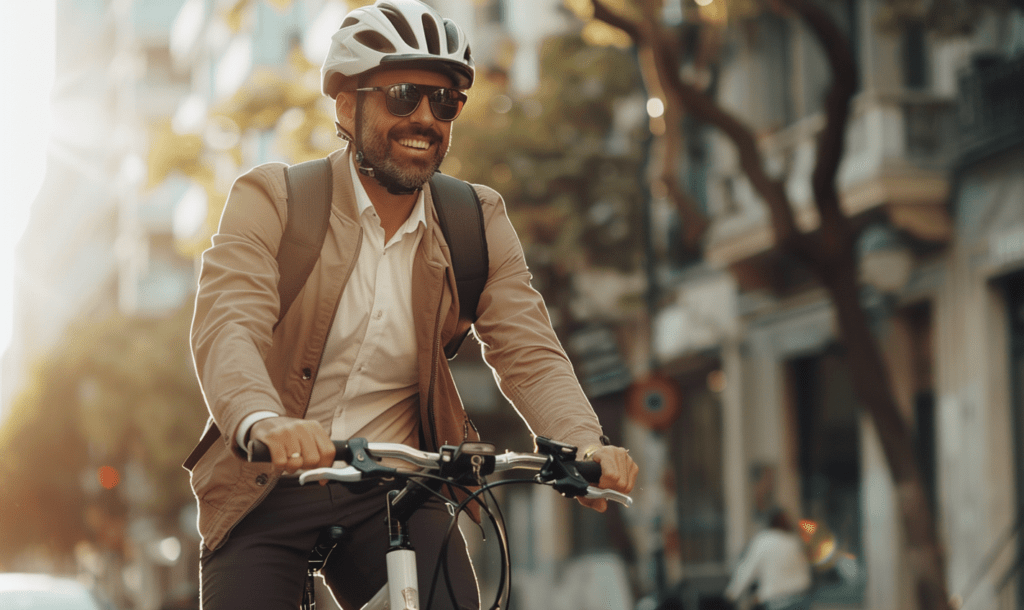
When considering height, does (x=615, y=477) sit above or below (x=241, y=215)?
below

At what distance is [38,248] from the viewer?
352 feet

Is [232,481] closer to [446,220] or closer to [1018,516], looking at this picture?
[446,220]

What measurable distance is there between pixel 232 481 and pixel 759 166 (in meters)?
8.80

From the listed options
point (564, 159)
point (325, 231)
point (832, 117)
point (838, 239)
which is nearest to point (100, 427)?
point (564, 159)

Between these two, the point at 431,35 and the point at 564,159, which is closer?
the point at 431,35

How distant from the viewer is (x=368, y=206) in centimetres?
360

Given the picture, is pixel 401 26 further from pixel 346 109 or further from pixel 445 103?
pixel 346 109

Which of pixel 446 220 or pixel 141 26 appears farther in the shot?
pixel 141 26

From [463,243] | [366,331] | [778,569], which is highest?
[463,243]

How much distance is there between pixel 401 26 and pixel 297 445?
3.54 feet

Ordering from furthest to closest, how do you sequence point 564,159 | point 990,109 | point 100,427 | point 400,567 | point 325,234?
1. point 100,427
2. point 564,159
3. point 990,109
4. point 325,234
5. point 400,567

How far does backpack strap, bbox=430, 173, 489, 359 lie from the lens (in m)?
3.65

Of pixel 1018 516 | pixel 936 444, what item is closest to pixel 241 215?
pixel 1018 516

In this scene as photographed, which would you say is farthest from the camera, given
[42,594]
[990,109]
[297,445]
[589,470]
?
[990,109]
